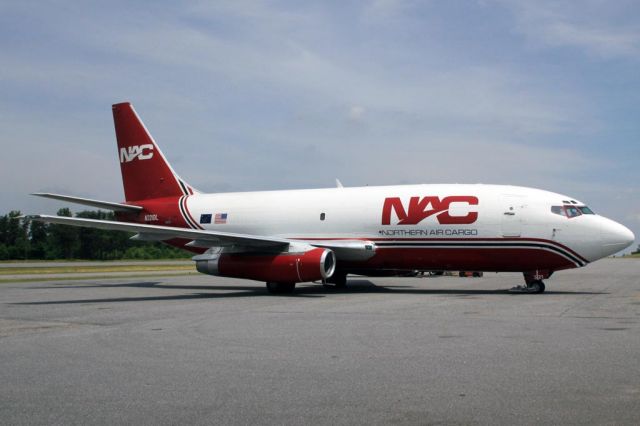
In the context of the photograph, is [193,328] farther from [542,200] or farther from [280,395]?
[542,200]

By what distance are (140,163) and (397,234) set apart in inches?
544

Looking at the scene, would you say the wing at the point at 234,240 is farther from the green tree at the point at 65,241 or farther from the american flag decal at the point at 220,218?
the green tree at the point at 65,241

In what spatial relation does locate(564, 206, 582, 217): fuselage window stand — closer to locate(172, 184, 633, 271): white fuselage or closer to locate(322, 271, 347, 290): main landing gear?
locate(172, 184, 633, 271): white fuselage

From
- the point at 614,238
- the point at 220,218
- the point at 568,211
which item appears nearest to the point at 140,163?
the point at 220,218

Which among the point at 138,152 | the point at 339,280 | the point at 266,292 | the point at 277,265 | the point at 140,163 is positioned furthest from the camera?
the point at 138,152

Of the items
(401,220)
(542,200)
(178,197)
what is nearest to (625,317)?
(542,200)

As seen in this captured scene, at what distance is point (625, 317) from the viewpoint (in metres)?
14.6

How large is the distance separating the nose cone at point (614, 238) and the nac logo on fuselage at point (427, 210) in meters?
4.00

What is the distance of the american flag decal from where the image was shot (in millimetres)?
28141

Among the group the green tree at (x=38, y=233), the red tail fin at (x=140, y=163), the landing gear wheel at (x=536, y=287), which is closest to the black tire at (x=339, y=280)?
the landing gear wheel at (x=536, y=287)

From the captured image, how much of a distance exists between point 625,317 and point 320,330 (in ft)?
22.4

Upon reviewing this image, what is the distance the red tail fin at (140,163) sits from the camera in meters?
31.1

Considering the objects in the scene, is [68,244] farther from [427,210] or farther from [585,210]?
[585,210]

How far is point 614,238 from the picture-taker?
21500mm
